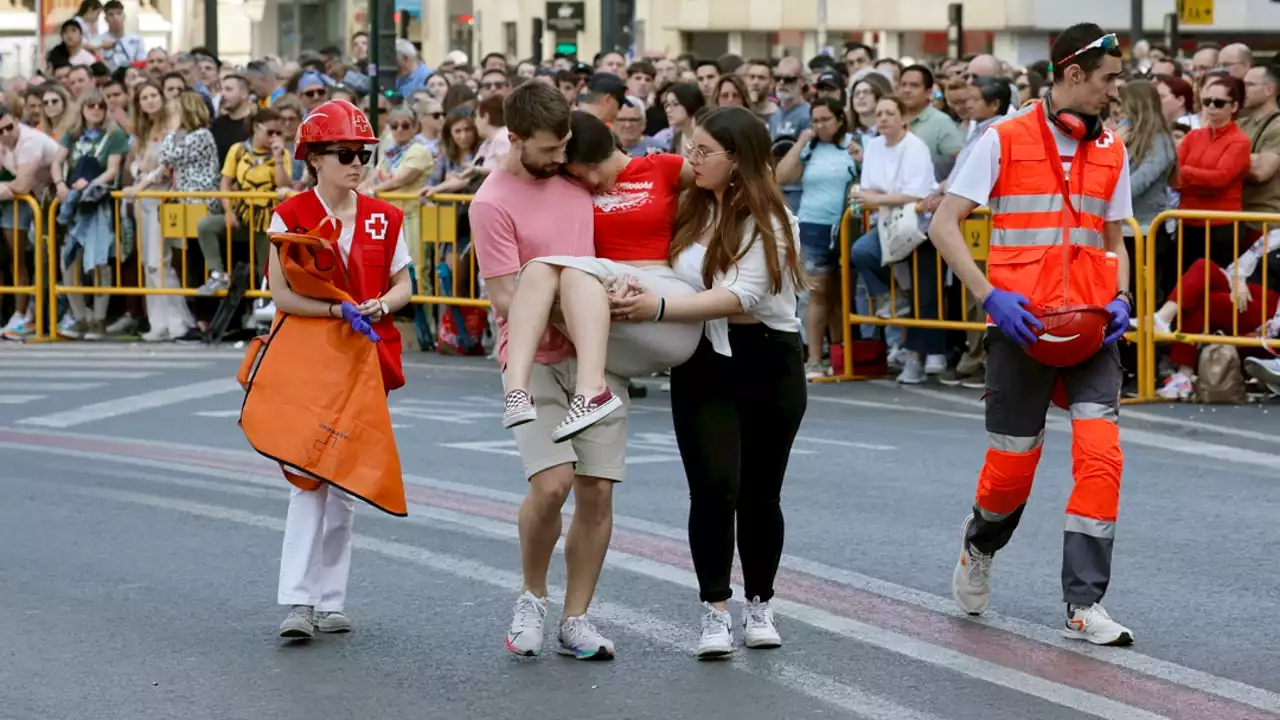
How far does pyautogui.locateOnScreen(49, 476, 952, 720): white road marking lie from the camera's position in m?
6.12

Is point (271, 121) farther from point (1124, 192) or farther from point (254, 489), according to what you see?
point (1124, 192)

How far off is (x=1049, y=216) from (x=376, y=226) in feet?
7.04

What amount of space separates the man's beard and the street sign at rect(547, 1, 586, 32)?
113 ft

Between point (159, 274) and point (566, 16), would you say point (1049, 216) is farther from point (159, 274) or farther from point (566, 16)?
point (566, 16)

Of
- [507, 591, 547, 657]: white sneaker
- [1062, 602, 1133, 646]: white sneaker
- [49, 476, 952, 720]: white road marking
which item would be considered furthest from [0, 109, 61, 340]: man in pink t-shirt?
[1062, 602, 1133, 646]: white sneaker

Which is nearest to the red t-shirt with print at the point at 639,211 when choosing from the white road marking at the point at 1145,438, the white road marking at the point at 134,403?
the white road marking at the point at 1145,438

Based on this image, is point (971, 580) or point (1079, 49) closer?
point (1079, 49)

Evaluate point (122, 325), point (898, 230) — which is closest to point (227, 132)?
point (122, 325)

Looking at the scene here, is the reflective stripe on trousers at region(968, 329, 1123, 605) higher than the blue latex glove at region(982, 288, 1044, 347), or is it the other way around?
the blue latex glove at region(982, 288, 1044, 347)

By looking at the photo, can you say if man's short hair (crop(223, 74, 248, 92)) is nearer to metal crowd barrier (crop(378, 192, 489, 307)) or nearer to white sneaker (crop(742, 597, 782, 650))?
metal crowd barrier (crop(378, 192, 489, 307))

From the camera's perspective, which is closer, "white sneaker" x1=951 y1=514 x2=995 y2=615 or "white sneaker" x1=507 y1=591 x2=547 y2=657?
"white sneaker" x1=507 y1=591 x2=547 y2=657

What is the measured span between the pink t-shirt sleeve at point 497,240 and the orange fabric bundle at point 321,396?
2.58ft

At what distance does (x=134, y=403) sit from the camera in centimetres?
1379

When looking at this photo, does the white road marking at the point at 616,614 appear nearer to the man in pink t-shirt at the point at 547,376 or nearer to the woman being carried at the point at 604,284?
the man in pink t-shirt at the point at 547,376
